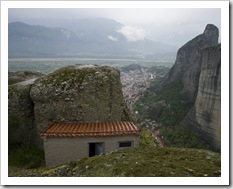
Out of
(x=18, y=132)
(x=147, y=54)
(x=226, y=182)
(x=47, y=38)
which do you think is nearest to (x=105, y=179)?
(x=226, y=182)

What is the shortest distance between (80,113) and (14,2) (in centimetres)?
→ 420

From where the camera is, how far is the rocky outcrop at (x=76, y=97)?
9.72 m

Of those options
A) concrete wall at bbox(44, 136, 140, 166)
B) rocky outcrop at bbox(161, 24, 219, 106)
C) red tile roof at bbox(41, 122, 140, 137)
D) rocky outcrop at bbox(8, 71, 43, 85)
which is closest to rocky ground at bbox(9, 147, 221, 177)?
concrete wall at bbox(44, 136, 140, 166)

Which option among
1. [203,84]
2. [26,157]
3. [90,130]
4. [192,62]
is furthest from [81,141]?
[192,62]

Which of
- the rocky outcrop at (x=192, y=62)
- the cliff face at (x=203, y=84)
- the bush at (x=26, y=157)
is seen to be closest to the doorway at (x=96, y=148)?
the bush at (x=26, y=157)

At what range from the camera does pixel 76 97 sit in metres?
9.77

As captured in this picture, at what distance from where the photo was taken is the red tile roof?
858 cm

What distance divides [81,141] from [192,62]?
55576mm

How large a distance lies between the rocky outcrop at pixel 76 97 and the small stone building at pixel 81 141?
0.82m

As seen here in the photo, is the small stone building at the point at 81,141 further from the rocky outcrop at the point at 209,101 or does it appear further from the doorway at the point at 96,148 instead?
the rocky outcrop at the point at 209,101

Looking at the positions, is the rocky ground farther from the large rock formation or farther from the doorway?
the large rock formation

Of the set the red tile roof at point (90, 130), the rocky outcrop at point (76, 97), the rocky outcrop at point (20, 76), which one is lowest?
the red tile roof at point (90, 130)

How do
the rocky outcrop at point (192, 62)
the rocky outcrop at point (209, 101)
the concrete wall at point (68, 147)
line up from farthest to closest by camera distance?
the rocky outcrop at point (192, 62), the rocky outcrop at point (209, 101), the concrete wall at point (68, 147)

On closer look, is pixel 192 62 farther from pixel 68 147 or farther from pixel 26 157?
pixel 68 147
